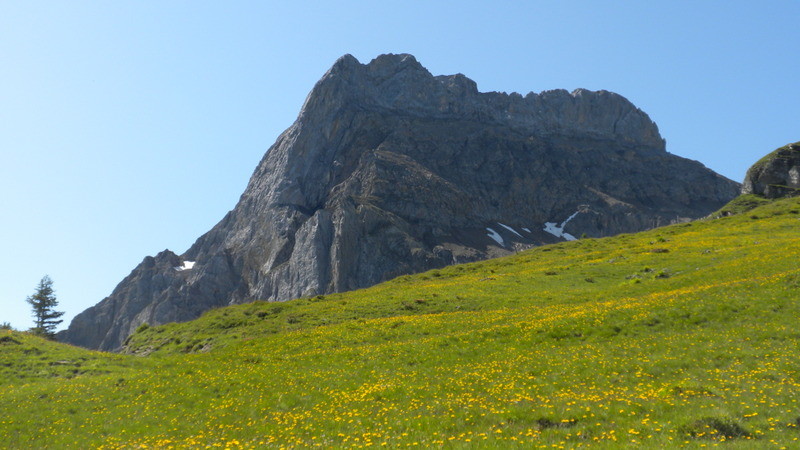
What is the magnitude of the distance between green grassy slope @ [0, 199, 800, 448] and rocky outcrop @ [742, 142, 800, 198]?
65.9 m

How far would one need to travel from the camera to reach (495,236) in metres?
192

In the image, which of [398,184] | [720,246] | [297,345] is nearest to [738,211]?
[720,246]

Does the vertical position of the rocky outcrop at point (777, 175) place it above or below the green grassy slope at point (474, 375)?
above

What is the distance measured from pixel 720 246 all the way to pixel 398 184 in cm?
14633

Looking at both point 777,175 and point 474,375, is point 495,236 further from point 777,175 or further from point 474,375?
point 474,375

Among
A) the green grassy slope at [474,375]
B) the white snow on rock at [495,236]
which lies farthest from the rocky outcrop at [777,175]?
the white snow on rock at [495,236]

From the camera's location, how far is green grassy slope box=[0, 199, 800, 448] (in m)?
16.8

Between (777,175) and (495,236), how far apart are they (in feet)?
319

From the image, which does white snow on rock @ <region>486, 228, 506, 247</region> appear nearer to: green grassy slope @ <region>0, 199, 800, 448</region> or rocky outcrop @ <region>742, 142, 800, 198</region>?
rocky outcrop @ <region>742, 142, 800, 198</region>

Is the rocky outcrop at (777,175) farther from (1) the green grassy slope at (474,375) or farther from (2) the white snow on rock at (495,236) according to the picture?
(2) the white snow on rock at (495,236)

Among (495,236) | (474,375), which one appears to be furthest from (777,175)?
(474,375)

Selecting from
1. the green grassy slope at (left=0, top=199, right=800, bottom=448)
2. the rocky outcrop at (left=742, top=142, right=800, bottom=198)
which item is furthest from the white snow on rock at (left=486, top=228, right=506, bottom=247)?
the green grassy slope at (left=0, top=199, right=800, bottom=448)

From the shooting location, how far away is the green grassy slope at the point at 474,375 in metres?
16.8

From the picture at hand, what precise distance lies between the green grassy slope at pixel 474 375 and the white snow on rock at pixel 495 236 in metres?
139
